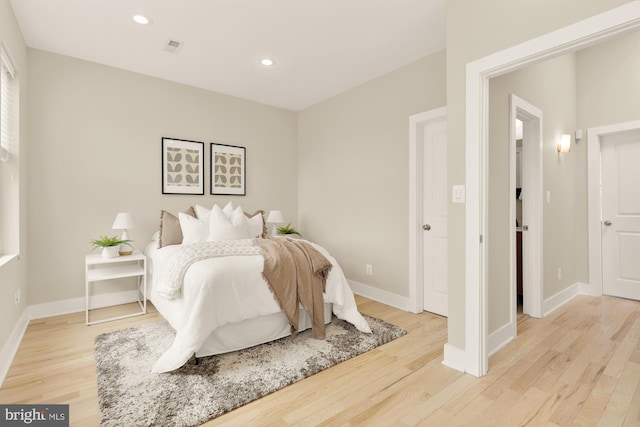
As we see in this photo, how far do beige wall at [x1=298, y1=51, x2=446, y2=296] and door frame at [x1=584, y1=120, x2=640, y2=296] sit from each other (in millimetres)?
2354

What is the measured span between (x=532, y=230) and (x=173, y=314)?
3494 mm

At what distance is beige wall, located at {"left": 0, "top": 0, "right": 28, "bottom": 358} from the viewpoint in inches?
90.9

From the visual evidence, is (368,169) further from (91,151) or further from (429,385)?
(91,151)

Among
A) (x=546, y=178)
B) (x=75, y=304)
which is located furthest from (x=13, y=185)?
(x=546, y=178)

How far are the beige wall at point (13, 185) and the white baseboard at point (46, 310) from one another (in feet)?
0.26

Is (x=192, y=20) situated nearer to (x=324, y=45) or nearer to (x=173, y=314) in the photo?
(x=324, y=45)

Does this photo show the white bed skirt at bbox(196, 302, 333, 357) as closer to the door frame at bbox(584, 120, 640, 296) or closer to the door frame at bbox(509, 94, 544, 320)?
the door frame at bbox(509, 94, 544, 320)

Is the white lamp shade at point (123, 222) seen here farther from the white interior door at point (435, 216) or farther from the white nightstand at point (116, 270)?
the white interior door at point (435, 216)

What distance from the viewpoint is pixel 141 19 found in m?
2.71

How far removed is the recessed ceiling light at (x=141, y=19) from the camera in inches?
105

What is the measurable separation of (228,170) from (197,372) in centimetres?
293

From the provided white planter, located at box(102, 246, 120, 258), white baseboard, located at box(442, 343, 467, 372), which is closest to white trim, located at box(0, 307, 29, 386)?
white planter, located at box(102, 246, 120, 258)

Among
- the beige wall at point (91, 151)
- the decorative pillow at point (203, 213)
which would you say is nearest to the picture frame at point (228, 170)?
the beige wall at point (91, 151)

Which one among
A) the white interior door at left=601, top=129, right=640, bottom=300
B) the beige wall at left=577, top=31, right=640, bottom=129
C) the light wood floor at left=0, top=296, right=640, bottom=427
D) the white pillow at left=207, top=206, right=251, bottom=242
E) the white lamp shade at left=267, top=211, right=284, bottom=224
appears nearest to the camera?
the light wood floor at left=0, top=296, right=640, bottom=427
